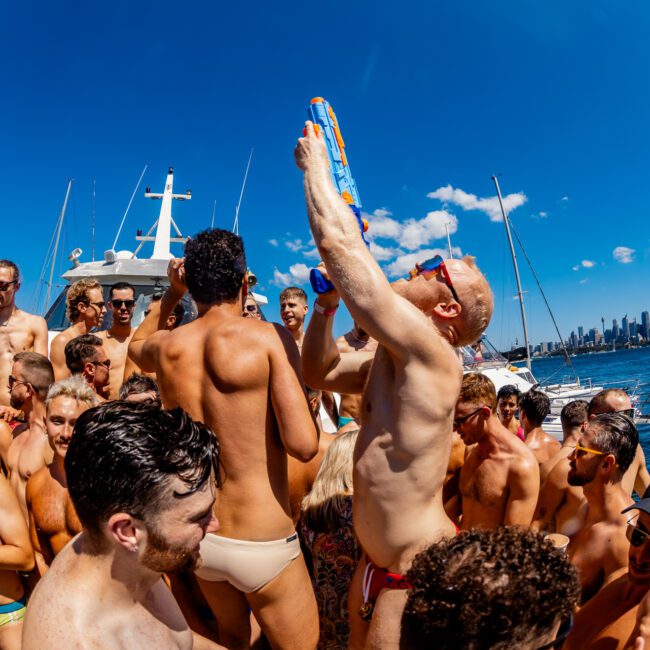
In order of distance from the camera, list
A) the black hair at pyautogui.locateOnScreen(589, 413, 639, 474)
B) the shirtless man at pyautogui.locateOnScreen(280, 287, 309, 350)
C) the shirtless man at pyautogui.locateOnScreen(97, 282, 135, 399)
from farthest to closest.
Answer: the shirtless man at pyautogui.locateOnScreen(280, 287, 309, 350), the shirtless man at pyautogui.locateOnScreen(97, 282, 135, 399), the black hair at pyautogui.locateOnScreen(589, 413, 639, 474)

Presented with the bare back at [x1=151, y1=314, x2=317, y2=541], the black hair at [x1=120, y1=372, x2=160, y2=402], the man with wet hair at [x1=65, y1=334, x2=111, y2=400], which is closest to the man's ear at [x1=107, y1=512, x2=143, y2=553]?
the bare back at [x1=151, y1=314, x2=317, y2=541]

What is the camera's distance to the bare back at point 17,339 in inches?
191

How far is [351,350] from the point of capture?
183 inches

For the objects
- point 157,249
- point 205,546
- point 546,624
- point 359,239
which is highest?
point 157,249

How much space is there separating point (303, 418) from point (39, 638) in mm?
1161

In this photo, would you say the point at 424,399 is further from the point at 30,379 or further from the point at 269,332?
the point at 30,379

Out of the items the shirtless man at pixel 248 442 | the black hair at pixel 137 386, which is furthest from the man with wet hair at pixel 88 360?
the shirtless man at pixel 248 442

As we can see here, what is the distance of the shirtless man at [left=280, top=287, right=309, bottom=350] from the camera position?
5.59 meters

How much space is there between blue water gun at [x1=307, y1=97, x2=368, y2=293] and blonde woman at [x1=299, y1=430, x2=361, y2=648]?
1098mm

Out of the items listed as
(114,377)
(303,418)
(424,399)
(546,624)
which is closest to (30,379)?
(114,377)

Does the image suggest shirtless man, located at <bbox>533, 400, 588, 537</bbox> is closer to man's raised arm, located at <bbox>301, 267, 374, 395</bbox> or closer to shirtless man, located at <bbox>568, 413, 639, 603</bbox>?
shirtless man, located at <bbox>568, 413, 639, 603</bbox>

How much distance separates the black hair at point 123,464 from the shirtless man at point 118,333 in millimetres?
3766

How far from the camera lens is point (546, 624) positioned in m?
1.11

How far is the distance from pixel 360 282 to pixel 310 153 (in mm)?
529
